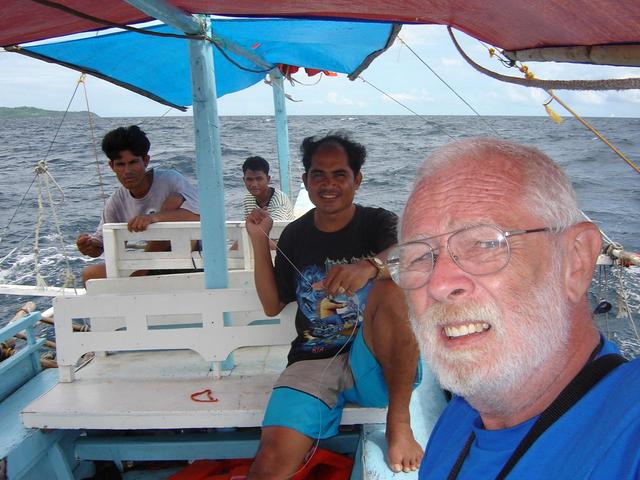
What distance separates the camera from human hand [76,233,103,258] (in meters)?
3.56

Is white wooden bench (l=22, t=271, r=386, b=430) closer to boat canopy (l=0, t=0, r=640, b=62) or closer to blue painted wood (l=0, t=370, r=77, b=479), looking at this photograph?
blue painted wood (l=0, t=370, r=77, b=479)

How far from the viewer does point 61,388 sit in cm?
271

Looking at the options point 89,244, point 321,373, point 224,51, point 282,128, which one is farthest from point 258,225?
point 282,128

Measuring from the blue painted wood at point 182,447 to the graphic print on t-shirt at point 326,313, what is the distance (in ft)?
1.54

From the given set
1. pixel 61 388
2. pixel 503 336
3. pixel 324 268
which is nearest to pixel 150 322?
pixel 61 388

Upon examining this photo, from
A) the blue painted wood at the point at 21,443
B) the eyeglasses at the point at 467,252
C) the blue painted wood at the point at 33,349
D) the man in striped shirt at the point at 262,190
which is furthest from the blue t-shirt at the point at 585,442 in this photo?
the man in striped shirt at the point at 262,190

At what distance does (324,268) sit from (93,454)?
1459 mm

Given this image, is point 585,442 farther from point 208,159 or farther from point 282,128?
point 282,128

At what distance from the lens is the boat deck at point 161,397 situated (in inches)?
95.9

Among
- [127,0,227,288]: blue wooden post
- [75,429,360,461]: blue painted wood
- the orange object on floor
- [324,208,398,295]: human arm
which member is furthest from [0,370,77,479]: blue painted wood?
[324,208,398,295]: human arm

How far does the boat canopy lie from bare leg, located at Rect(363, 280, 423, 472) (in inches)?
41.0

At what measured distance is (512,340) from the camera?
1.05 meters

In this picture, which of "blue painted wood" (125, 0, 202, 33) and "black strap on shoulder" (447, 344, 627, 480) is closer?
"black strap on shoulder" (447, 344, 627, 480)

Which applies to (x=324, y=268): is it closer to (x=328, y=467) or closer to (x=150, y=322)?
(x=328, y=467)
